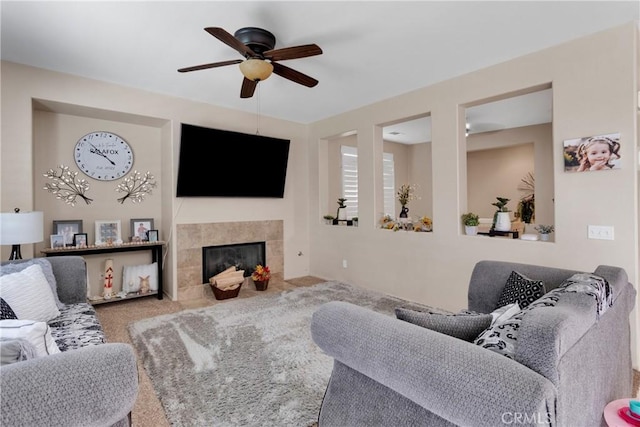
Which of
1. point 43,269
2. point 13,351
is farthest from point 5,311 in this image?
point 13,351

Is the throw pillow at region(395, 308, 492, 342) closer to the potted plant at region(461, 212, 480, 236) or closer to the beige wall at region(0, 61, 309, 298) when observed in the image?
Answer: the potted plant at region(461, 212, 480, 236)

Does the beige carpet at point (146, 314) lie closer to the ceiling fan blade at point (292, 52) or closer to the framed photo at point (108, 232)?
the framed photo at point (108, 232)

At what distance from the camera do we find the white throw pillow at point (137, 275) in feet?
13.0

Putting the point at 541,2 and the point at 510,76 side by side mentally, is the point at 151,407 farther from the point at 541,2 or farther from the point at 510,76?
the point at 510,76

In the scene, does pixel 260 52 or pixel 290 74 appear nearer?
pixel 260 52

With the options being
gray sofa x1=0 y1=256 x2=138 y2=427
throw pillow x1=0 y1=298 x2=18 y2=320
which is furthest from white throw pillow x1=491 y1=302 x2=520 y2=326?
throw pillow x1=0 y1=298 x2=18 y2=320

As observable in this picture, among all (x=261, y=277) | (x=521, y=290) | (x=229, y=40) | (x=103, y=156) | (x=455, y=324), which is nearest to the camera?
(x=455, y=324)

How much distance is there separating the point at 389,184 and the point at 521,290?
5.14 m

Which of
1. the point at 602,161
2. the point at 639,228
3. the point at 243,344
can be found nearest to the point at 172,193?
the point at 243,344

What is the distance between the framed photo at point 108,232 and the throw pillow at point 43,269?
1.43 meters

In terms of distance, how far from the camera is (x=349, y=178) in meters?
5.84

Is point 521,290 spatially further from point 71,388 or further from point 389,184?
point 389,184

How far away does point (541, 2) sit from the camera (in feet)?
7.06

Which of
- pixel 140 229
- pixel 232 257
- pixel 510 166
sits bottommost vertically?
pixel 232 257
